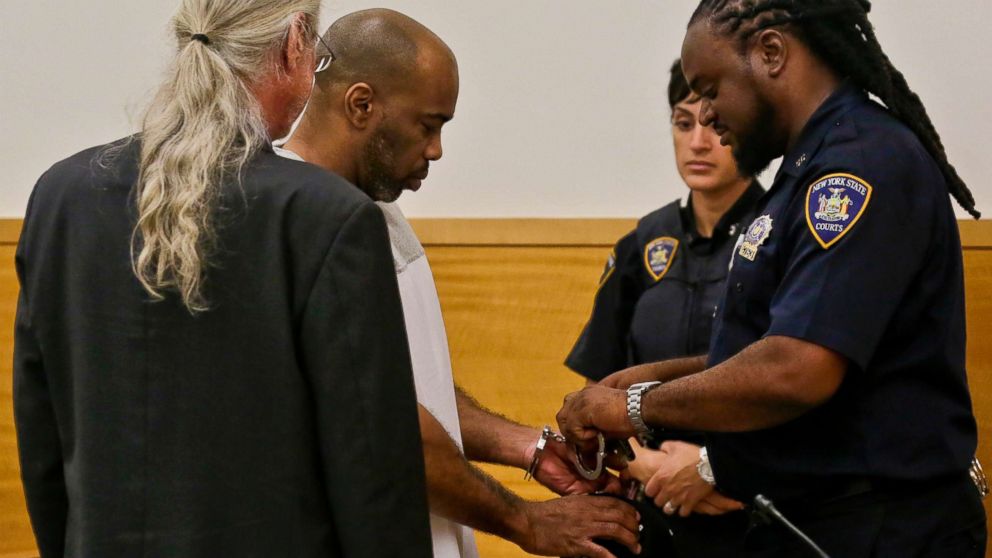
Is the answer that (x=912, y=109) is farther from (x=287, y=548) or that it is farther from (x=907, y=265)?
(x=287, y=548)

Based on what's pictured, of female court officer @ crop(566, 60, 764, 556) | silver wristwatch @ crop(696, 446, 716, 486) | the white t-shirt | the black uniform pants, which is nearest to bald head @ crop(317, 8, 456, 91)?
the white t-shirt

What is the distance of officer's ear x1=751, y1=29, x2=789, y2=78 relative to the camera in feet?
6.41

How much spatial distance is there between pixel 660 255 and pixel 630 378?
2.53 feet

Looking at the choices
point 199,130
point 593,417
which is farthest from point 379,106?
point 593,417

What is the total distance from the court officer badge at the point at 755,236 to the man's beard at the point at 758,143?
0.13 metres

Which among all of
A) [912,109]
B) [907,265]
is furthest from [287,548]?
[912,109]

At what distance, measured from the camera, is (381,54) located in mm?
1940

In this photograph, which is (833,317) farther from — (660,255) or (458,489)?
(660,255)

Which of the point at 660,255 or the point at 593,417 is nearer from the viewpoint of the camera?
the point at 593,417

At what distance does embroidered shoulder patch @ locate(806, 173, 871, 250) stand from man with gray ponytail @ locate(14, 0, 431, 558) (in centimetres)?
72

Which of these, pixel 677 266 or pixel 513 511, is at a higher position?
pixel 677 266

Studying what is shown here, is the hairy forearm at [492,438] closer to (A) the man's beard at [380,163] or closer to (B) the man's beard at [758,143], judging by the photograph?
(A) the man's beard at [380,163]

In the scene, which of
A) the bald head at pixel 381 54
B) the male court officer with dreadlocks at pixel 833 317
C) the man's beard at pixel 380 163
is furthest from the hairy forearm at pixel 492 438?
the bald head at pixel 381 54

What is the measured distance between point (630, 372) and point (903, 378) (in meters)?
0.58
